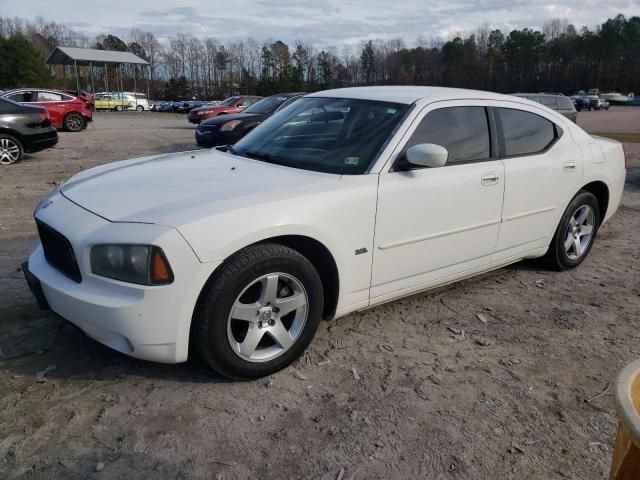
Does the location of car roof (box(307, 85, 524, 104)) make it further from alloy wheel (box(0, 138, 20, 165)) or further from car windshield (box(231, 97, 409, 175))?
alloy wheel (box(0, 138, 20, 165))

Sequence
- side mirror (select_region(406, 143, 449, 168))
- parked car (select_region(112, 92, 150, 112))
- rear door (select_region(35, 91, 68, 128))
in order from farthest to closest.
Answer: parked car (select_region(112, 92, 150, 112)) → rear door (select_region(35, 91, 68, 128)) → side mirror (select_region(406, 143, 449, 168))

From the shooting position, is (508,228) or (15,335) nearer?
(15,335)

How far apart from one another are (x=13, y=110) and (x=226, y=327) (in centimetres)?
973

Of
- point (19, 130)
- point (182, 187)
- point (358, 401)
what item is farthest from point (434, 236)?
point (19, 130)

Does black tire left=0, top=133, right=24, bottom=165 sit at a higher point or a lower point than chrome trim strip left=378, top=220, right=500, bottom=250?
lower

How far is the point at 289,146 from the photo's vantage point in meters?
3.74

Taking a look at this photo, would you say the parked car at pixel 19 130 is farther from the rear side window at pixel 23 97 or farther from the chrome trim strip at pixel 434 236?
the chrome trim strip at pixel 434 236

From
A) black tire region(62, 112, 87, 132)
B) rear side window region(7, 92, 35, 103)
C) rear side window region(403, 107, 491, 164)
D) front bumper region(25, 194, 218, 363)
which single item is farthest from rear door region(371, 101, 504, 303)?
black tire region(62, 112, 87, 132)

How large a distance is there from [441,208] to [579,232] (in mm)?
2148

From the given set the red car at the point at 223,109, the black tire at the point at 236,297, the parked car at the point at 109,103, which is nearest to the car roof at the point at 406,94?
the black tire at the point at 236,297

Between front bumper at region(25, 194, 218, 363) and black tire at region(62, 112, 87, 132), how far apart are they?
60.1ft

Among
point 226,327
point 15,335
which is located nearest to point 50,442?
point 226,327

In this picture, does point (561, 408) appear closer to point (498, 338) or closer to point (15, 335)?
point (498, 338)

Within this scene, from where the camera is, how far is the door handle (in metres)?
3.76
